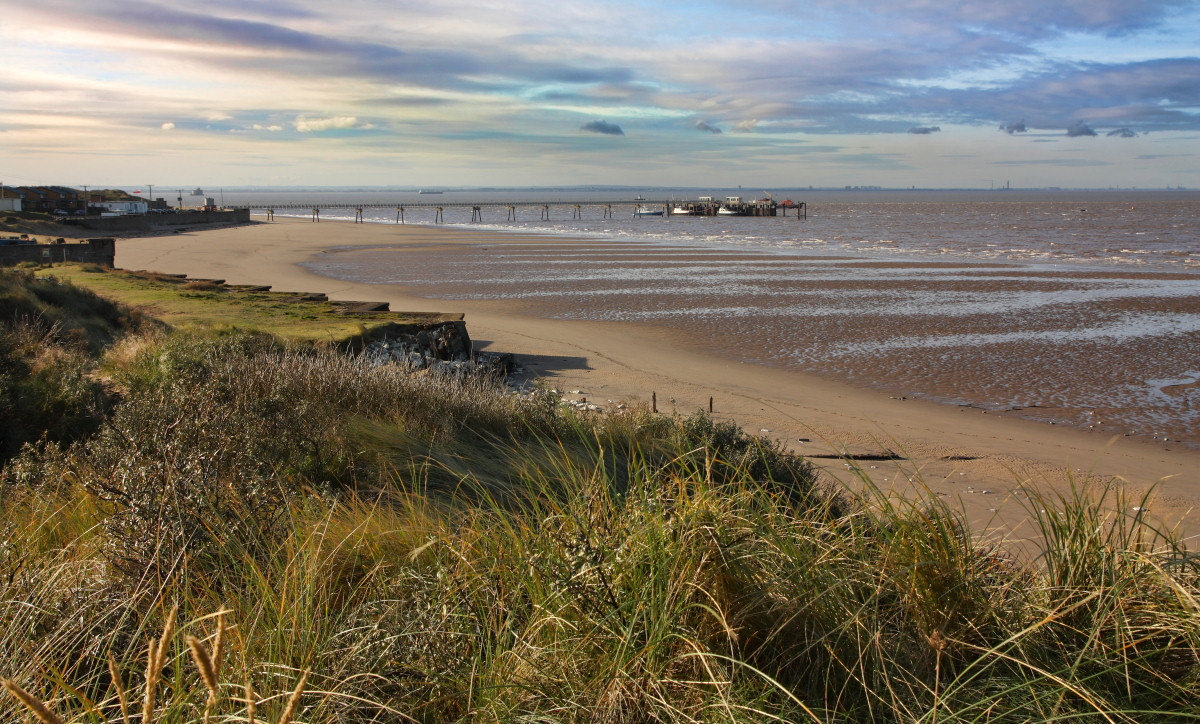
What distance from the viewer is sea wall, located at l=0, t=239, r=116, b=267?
22191 mm

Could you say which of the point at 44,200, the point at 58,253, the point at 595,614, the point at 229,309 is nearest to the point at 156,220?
the point at 44,200

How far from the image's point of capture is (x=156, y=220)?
68375mm

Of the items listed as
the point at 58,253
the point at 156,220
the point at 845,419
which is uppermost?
the point at 156,220

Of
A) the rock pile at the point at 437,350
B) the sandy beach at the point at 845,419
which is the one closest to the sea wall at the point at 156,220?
the sandy beach at the point at 845,419

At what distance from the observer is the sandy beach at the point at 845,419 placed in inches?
338

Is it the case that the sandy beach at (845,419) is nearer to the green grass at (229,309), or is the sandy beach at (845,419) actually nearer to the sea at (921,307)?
the sea at (921,307)

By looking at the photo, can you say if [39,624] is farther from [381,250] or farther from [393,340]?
[381,250]

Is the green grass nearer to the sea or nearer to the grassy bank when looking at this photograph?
the sea

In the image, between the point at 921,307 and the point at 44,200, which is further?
the point at 44,200

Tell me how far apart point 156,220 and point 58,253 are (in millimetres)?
50904

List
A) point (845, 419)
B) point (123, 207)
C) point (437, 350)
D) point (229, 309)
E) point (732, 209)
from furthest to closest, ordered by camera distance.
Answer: point (732, 209) → point (123, 207) → point (229, 309) → point (437, 350) → point (845, 419)

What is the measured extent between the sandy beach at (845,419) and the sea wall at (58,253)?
25.9 ft

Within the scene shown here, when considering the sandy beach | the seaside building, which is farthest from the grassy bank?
the seaside building

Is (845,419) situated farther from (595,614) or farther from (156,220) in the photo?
(156,220)
